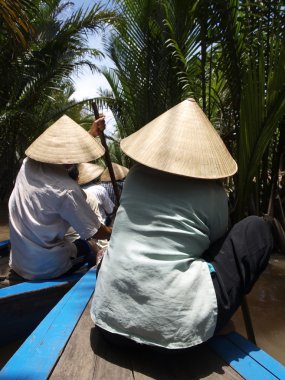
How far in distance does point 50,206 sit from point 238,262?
1326 mm

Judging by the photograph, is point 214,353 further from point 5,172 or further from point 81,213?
point 5,172

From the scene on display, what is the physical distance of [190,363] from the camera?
5.20 feet

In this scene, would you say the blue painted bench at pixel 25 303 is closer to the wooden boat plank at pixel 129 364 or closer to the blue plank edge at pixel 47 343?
the blue plank edge at pixel 47 343

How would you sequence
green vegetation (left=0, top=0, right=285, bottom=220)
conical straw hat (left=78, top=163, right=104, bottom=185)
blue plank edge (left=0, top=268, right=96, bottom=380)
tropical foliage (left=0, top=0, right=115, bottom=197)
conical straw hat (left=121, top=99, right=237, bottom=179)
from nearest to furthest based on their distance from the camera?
1. blue plank edge (left=0, top=268, right=96, bottom=380)
2. conical straw hat (left=121, top=99, right=237, bottom=179)
3. green vegetation (left=0, top=0, right=285, bottom=220)
4. conical straw hat (left=78, top=163, right=104, bottom=185)
5. tropical foliage (left=0, top=0, right=115, bottom=197)

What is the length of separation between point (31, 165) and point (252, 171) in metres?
1.59

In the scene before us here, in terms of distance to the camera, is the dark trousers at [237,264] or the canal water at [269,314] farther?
the canal water at [269,314]

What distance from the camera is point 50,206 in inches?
96.9

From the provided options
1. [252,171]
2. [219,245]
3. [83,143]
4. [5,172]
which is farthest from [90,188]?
[5,172]

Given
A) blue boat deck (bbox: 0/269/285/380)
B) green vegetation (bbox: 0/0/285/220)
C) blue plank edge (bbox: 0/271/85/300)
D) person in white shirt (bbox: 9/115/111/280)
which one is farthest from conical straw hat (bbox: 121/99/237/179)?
green vegetation (bbox: 0/0/285/220)

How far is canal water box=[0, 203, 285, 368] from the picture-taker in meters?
2.56

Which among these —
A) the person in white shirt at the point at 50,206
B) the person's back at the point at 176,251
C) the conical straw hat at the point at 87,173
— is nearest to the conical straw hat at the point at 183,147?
the person's back at the point at 176,251

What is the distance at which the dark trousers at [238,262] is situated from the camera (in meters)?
1.52

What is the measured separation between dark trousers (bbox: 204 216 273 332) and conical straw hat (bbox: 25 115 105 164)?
1.28m

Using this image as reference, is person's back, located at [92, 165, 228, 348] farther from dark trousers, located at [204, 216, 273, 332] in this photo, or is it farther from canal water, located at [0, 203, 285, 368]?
canal water, located at [0, 203, 285, 368]
